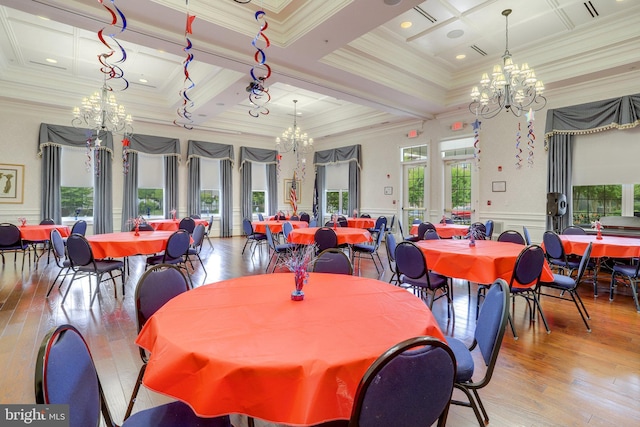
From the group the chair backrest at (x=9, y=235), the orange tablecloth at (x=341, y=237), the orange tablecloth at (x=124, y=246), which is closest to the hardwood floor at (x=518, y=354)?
the orange tablecloth at (x=124, y=246)

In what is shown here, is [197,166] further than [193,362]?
Yes

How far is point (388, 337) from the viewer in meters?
1.40

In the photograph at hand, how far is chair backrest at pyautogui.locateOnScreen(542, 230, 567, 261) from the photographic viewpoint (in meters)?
4.53

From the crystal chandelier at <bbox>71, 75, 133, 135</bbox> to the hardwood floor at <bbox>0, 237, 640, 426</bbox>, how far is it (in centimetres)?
373

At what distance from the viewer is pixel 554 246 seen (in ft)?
15.3

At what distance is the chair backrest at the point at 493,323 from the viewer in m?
1.60

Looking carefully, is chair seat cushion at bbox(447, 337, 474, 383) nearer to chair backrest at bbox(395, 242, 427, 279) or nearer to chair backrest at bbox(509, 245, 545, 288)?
chair backrest at bbox(395, 242, 427, 279)

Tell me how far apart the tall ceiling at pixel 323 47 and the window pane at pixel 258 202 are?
430 centimetres

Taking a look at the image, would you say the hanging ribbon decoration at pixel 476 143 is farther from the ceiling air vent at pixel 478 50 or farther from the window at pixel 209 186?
the window at pixel 209 186

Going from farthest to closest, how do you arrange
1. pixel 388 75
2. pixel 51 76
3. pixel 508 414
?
pixel 51 76 < pixel 388 75 < pixel 508 414

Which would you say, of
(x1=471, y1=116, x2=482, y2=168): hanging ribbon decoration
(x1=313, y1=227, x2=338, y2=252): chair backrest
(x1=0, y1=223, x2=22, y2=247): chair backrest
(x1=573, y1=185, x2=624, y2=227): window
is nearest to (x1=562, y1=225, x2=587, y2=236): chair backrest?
(x1=573, y1=185, x2=624, y2=227): window

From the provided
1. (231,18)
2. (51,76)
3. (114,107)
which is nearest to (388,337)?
(231,18)

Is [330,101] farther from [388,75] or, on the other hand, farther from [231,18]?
[231,18]

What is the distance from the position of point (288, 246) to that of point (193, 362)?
4.73m
